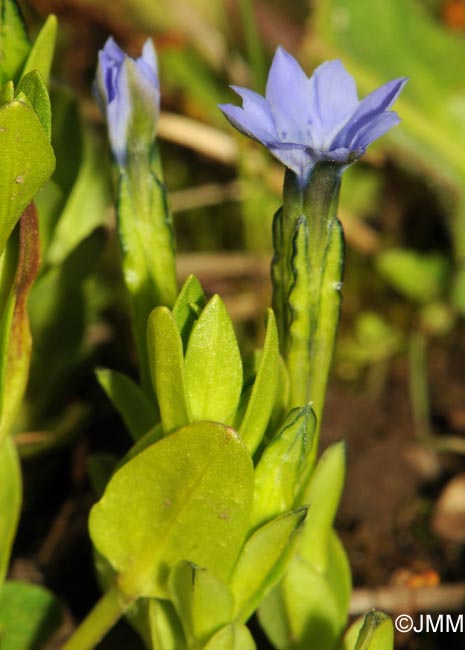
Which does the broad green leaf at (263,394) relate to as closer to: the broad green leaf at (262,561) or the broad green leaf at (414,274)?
the broad green leaf at (262,561)

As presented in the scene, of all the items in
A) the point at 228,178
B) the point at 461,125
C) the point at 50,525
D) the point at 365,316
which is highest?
the point at 461,125

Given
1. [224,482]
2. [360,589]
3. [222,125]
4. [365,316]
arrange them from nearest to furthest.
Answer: [224,482]
[360,589]
[365,316]
[222,125]

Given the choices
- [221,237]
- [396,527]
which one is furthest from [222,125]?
[396,527]

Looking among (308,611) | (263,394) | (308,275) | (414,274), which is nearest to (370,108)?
(308,275)

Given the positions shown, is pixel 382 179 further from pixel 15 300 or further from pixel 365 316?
pixel 15 300

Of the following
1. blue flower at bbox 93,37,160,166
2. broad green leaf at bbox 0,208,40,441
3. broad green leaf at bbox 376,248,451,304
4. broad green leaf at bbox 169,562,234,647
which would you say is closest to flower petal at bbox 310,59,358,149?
blue flower at bbox 93,37,160,166

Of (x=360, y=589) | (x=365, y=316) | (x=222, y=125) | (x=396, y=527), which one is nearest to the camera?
(x=360, y=589)
